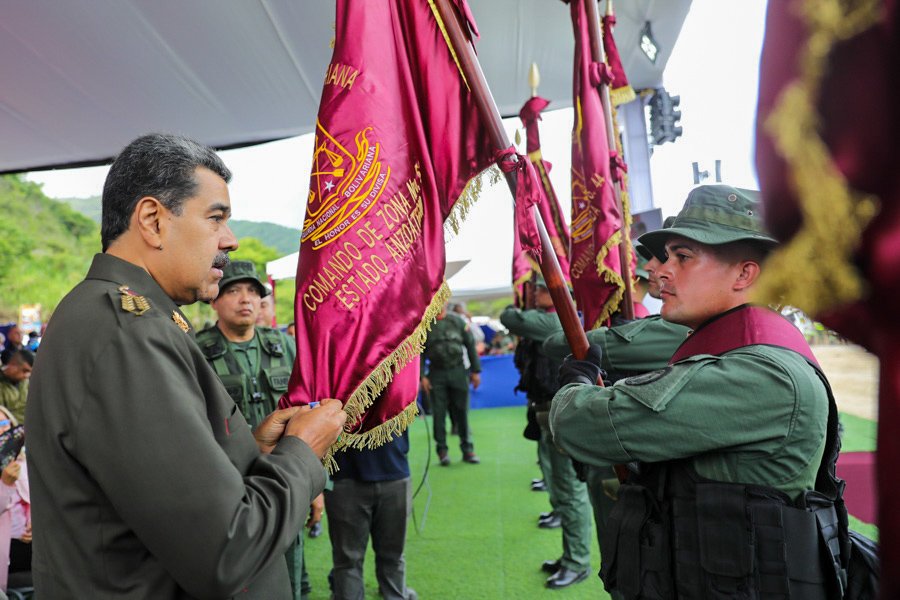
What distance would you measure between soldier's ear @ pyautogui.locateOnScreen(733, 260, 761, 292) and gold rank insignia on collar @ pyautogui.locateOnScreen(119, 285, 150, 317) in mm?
1590

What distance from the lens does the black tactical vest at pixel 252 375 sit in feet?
11.7

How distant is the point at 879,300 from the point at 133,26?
6634mm

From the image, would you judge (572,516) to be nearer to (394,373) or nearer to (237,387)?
(237,387)

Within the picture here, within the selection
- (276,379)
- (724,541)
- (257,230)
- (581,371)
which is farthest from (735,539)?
(257,230)

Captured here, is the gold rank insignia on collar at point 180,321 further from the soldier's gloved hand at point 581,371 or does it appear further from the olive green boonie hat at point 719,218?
the olive green boonie hat at point 719,218

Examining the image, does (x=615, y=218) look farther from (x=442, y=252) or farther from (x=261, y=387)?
(x=261, y=387)

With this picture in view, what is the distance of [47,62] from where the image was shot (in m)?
6.11

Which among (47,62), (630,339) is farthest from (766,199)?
(47,62)

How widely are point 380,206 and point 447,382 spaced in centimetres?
660

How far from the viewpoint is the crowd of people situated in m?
1.11

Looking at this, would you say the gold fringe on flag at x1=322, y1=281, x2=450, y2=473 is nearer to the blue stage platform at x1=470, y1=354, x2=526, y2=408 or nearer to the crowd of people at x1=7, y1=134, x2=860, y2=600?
the crowd of people at x1=7, y1=134, x2=860, y2=600

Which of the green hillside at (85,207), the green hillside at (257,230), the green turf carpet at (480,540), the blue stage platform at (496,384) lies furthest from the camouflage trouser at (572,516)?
the green hillside at (85,207)

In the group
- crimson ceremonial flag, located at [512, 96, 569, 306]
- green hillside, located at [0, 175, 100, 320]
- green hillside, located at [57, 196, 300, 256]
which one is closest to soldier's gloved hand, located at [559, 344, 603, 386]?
crimson ceremonial flag, located at [512, 96, 569, 306]

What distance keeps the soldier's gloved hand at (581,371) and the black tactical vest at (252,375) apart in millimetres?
2051
